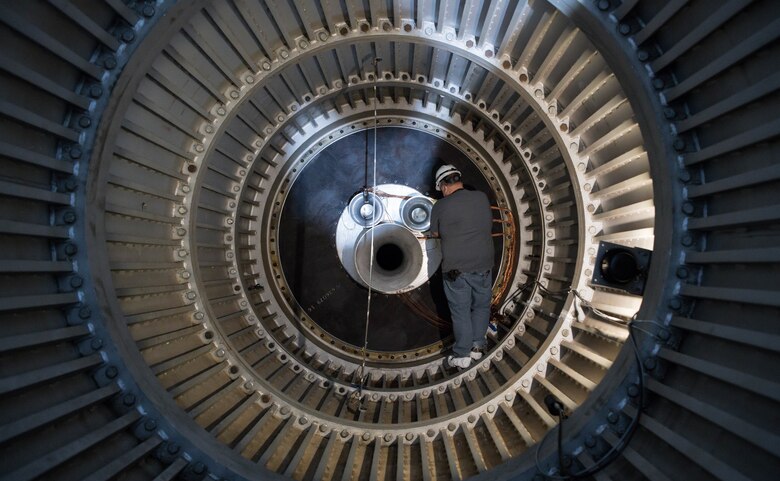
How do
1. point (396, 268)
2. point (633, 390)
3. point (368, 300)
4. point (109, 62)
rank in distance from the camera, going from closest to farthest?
1. point (109, 62)
2. point (633, 390)
3. point (368, 300)
4. point (396, 268)

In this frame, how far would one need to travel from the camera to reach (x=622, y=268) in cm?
382

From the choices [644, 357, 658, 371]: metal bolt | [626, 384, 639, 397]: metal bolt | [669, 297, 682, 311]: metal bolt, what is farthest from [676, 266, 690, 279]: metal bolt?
[626, 384, 639, 397]: metal bolt

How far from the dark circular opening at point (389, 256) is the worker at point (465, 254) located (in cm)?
79

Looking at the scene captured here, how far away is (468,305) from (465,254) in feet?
1.63

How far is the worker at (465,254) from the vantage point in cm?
454

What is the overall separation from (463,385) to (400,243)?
1.55 meters

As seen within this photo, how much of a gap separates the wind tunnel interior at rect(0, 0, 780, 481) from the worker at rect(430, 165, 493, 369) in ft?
1.25

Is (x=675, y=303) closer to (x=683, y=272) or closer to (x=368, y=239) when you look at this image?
(x=683, y=272)

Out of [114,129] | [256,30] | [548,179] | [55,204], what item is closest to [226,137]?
[256,30]

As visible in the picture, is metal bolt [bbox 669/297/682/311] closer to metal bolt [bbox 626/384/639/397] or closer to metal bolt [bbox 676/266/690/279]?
metal bolt [bbox 676/266/690/279]

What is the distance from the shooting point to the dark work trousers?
15.2ft

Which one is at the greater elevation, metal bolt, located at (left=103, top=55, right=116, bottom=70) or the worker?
metal bolt, located at (left=103, top=55, right=116, bottom=70)

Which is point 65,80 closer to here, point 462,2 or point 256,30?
point 256,30

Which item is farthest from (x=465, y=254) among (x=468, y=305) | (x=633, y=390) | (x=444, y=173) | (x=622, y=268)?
(x=633, y=390)
